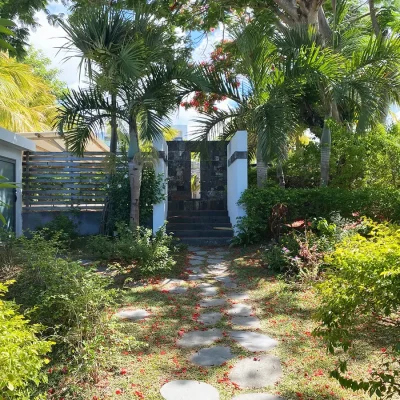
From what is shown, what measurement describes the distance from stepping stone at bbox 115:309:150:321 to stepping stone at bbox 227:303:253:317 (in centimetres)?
95

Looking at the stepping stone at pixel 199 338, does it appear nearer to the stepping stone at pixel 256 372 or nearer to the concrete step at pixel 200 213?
the stepping stone at pixel 256 372

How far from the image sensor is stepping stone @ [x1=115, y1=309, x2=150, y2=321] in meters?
4.40

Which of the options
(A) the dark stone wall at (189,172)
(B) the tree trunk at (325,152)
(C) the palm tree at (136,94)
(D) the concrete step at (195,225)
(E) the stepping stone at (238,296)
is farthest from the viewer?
(A) the dark stone wall at (189,172)

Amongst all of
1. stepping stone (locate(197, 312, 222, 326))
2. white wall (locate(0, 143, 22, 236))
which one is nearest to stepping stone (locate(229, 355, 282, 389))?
stepping stone (locate(197, 312, 222, 326))

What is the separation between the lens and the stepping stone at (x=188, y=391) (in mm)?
2773

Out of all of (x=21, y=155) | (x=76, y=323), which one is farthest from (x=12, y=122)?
(x=76, y=323)

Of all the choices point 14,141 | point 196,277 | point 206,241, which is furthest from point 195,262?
point 14,141

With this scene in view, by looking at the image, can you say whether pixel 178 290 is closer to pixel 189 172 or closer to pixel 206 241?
pixel 206 241

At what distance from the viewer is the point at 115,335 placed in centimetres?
327

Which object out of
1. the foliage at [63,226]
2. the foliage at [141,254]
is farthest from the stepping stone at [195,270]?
the foliage at [63,226]

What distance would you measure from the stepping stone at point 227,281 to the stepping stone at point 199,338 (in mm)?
1748

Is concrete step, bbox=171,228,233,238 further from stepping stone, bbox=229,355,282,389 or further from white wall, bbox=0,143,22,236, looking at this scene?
stepping stone, bbox=229,355,282,389

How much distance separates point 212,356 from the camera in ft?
11.4

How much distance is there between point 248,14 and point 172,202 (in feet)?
17.9
